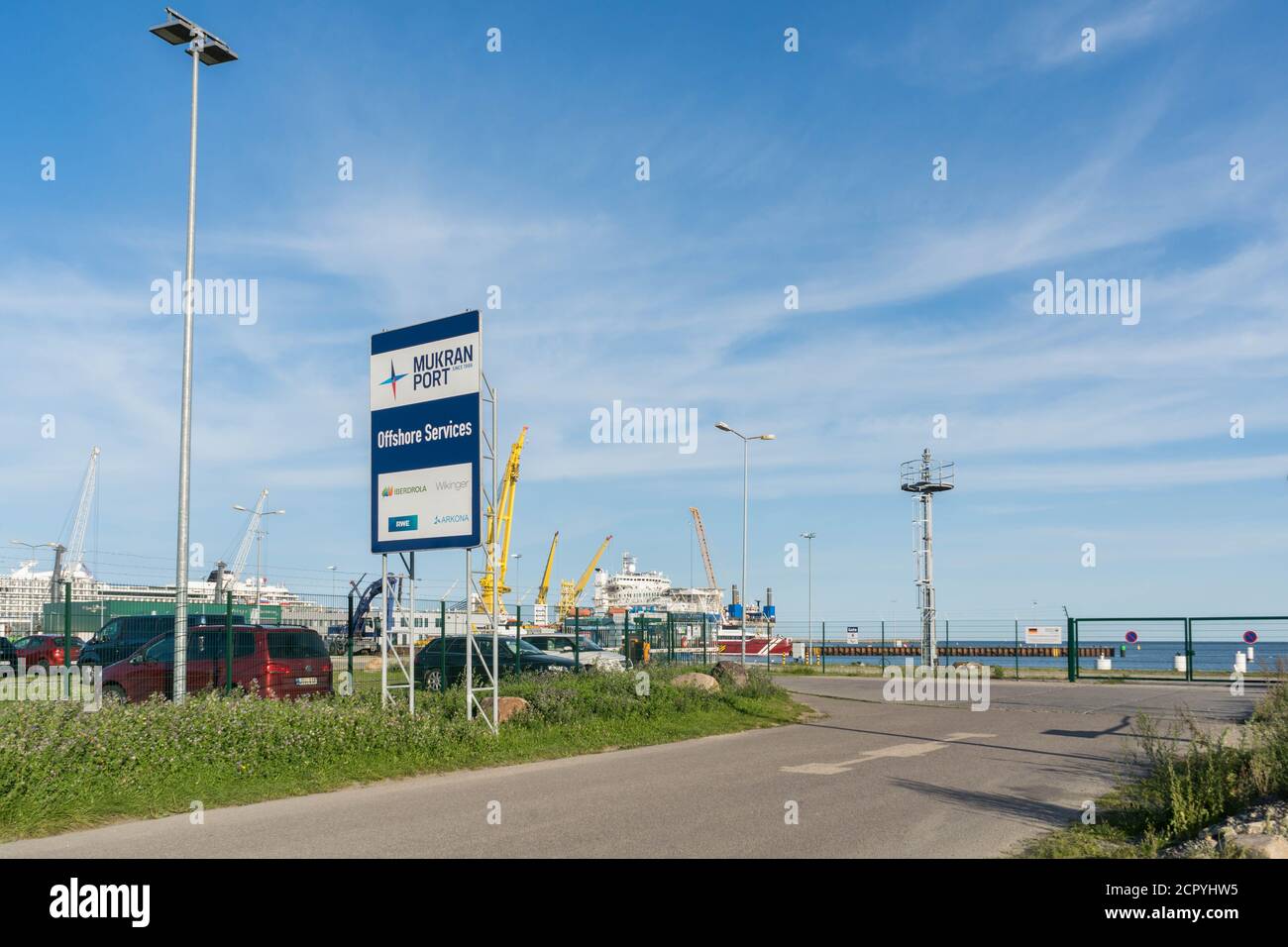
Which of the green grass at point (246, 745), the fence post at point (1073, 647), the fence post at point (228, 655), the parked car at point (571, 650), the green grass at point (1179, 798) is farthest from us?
the fence post at point (1073, 647)

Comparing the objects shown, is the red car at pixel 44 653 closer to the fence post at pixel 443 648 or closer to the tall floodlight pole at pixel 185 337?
the fence post at pixel 443 648

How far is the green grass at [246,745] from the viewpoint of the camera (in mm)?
10227

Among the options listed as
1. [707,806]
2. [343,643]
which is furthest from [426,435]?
[343,643]

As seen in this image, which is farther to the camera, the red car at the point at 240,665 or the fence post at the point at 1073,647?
the fence post at the point at 1073,647

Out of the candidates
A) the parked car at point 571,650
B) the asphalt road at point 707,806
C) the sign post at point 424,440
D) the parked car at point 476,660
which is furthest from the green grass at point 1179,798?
the parked car at point 571,650

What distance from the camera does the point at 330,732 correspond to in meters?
13.5

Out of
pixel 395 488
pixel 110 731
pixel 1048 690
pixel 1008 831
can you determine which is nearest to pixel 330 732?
pixel 110 731

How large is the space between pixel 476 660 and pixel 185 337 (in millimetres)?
10156

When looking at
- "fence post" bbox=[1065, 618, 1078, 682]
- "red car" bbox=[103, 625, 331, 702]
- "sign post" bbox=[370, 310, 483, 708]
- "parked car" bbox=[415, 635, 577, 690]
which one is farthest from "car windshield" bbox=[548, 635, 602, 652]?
"fence post" bbox=[1065, 618, 1078, 682]

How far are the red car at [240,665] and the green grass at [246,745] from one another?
2499mm

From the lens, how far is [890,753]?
51.8 feet

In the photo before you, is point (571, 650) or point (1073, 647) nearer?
point (571, 650)

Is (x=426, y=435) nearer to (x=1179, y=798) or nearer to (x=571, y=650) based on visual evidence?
(x=1179, y=798)
